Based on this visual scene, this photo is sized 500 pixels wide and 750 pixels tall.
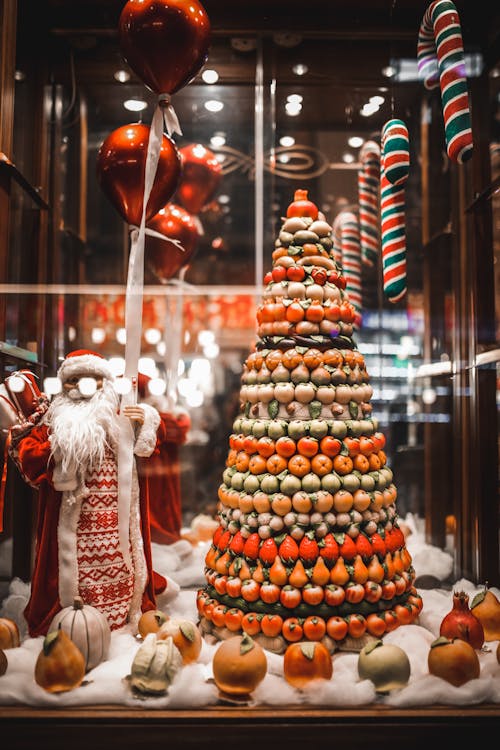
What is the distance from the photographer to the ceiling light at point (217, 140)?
3123 mm

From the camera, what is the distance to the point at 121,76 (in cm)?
279

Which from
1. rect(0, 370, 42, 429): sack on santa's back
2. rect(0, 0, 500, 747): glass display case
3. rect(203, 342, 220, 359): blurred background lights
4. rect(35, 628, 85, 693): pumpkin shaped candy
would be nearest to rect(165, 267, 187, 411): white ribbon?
rect(0, 0, 500, 747): glass display case

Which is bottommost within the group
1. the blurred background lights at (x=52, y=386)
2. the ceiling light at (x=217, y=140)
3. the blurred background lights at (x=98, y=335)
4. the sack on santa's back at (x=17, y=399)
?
the sack on santa's back at (x=17, y=399)

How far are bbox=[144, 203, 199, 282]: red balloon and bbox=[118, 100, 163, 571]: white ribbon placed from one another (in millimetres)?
855

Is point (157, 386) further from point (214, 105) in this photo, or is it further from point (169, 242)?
point (214, 105)

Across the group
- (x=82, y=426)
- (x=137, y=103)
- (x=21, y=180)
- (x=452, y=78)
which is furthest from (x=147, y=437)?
(x=137, y=103)

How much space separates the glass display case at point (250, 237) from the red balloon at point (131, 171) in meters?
0.37

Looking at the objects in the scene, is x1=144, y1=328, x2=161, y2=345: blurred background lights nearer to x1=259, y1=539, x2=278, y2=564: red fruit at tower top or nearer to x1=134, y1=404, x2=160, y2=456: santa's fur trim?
x1=134, y1=404, x2=160, y2=456: santa's fur trim

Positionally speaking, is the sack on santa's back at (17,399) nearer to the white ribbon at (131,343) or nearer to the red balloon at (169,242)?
the white ribbon at (131,343)

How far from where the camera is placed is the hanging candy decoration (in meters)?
1.87

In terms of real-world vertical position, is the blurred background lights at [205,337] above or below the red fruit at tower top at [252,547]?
above

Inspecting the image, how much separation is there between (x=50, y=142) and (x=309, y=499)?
79.7 inches

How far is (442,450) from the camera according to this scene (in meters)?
2.90

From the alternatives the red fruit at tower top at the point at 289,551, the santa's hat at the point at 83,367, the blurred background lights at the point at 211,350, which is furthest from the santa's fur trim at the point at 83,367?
the blurred background lights at the point at 211,350
